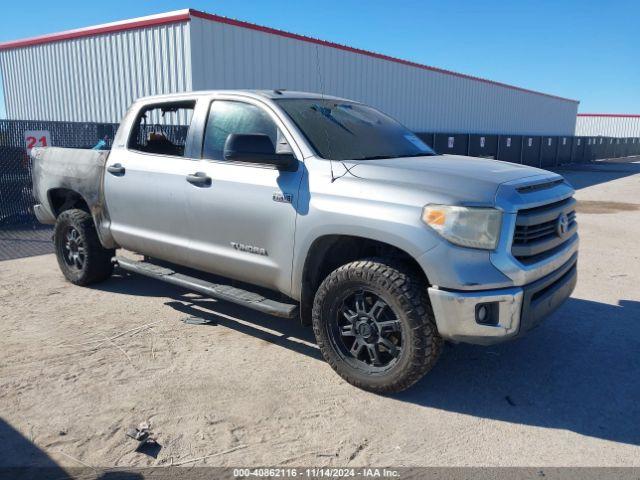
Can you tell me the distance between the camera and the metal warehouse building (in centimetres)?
Result: 1253

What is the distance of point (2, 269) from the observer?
688 centimetres

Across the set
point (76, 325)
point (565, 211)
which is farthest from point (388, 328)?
point (76, 325)

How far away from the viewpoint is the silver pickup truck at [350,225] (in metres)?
3.21

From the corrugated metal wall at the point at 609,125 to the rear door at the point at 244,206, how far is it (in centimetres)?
6356

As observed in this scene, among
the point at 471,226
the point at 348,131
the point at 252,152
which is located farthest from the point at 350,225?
the point at 348,131

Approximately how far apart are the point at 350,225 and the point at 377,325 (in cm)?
67

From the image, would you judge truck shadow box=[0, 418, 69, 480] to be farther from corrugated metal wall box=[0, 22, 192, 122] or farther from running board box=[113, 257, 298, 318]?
corrugated metal wall box=[0, 22, 192, 122]

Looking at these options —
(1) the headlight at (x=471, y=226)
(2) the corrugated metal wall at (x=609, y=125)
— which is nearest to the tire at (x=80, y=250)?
(1) the headlight at (x=471, y=226)

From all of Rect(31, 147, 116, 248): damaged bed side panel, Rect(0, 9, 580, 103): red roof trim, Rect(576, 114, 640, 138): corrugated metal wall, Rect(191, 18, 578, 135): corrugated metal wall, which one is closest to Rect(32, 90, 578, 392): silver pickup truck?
Rect(31, 147, 116, 248): damaged bed side panel

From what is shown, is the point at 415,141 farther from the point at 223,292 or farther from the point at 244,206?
the point at 223,292

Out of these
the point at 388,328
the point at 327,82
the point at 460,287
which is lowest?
the point at 388,328

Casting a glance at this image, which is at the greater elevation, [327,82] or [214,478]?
[327,82]

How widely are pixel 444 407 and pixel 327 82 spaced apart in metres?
13.9

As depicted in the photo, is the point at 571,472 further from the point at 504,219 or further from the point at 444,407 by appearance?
the point at 504,219
